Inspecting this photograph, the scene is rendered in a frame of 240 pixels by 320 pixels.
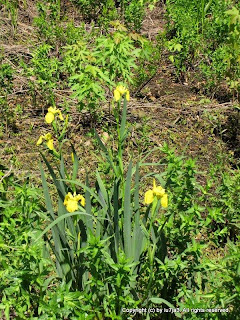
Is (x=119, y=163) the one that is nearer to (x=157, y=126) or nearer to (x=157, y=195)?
(x=157, y=195)

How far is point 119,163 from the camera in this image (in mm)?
2268

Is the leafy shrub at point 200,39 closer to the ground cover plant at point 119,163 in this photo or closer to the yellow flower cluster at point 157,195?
the ground cover plant at point 119,163

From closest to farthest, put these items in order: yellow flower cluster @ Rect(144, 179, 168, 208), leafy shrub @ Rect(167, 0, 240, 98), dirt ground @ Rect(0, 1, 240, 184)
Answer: yellow flower cluster @ Rect(144, 179, 168, 208) → dirt ground @ Rect(0, 1, 240, 184) → leafy shrub @ Rect(167, 0, 240, 98)

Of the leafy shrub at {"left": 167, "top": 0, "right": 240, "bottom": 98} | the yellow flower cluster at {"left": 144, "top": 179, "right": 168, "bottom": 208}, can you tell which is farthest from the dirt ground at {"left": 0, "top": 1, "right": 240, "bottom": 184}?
the yellow flower cluster at {"left": 144, "top": 179, "right": 168, "bottom": 208}

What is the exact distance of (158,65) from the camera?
458 centimetres

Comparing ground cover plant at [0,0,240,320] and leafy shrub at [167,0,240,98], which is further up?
leafy shrub at [167,0,240,98]

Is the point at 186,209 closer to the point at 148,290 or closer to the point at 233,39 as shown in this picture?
the point at 148,290

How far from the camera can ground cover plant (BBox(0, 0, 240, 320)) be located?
203 cm

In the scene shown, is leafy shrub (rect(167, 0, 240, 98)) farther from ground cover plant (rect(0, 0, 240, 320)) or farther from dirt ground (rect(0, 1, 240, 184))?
dirt ground (rect(0, 1, 240, 184))

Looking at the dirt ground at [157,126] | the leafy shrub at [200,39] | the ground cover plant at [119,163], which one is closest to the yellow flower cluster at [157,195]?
the ground cover plant at [119,163]

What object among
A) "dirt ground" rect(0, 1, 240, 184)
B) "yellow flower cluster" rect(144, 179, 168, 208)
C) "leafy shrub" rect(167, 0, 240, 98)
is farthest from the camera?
"leafy shrub" rect(167, 0, 240, 98)

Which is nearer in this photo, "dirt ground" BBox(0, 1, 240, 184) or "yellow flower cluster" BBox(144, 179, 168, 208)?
"yellow flower cluster" BBox(144, 179, 168, 208)

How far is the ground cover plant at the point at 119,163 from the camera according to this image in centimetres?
203

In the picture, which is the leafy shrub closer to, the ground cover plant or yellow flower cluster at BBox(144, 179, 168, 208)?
the ground cover plant
